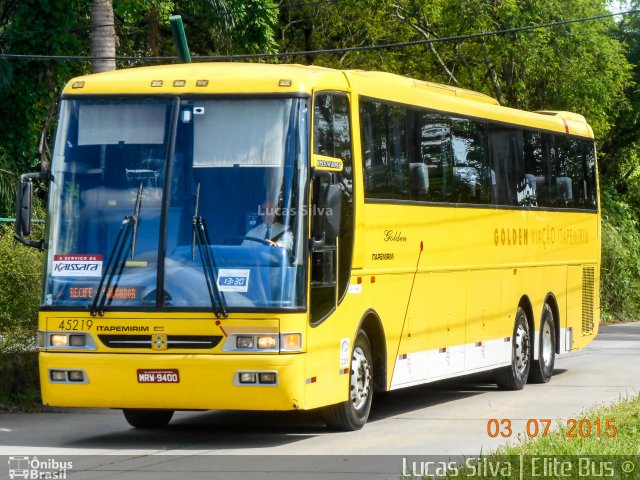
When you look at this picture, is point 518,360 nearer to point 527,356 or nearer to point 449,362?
point 527,356

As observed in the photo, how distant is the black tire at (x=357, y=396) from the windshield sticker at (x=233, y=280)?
5.71 ft

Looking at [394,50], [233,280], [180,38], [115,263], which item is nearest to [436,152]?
[233,280]

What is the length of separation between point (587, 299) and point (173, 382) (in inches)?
449

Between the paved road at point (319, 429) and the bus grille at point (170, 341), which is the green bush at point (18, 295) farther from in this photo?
the bus grille at point (170, 341)

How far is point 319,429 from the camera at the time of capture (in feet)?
46.4

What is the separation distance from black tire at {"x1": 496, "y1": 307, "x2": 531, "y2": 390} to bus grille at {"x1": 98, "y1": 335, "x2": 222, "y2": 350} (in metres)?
7.13

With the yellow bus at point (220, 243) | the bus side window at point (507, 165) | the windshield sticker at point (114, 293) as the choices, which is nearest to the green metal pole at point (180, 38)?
the bus side window at point (507, 165)

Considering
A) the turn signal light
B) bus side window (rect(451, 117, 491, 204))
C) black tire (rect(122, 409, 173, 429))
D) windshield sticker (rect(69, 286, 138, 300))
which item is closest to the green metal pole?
bus side window (rect(451, 117, 491, 204))

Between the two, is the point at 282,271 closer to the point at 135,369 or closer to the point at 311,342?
the point at 311,342

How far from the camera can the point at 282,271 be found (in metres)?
12.5

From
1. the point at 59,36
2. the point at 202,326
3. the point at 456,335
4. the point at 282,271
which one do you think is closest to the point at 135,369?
the point at 202,326

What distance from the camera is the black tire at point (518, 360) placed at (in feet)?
61.4

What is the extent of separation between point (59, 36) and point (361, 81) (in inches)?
758

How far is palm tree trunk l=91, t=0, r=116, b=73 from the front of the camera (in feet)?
72.7
